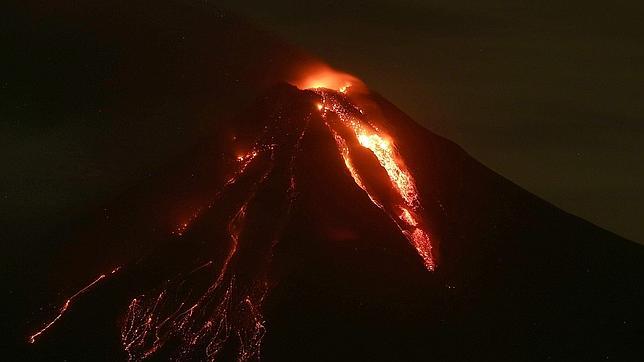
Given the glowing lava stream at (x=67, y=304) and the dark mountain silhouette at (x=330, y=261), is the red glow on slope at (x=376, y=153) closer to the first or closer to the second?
the dark mountain silhouette at (x=330, y=261)

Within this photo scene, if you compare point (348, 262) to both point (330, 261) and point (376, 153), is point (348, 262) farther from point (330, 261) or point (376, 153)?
point (376, 153)

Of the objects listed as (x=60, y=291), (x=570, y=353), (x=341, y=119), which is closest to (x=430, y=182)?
(x=341, y=119)

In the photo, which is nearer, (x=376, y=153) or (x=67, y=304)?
(x=67, y=304)

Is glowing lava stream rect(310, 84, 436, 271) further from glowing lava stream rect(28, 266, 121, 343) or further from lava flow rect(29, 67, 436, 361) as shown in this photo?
glowing lava stream rect(28, 266, 121, 343)

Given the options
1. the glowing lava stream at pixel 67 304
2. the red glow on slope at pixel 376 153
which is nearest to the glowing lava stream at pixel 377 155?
the red glow on slope at pixel 376 153

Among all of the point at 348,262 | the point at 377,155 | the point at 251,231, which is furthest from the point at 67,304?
the point at 377,155

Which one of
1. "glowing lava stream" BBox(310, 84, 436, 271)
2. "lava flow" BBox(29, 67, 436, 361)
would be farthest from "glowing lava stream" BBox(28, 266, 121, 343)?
"glowing lava stream" BBox(310, 84, 436, 271)
